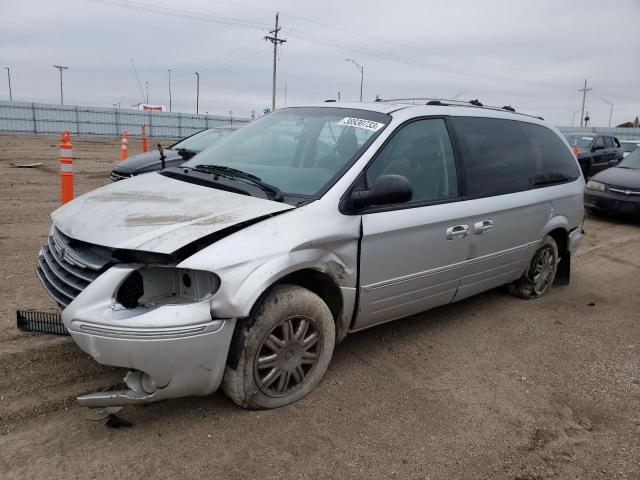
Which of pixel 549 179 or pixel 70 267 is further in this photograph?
pixel 549 179

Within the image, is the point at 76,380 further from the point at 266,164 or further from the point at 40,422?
Answer: the point at 266,164

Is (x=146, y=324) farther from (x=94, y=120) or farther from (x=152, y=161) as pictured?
(x=94, y=120)

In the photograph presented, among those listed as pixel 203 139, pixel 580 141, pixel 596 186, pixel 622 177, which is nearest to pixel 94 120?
pixel 203 139

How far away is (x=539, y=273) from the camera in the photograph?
17.5 ft

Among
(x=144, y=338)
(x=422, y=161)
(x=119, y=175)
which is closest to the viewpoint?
(x=144, y=338)

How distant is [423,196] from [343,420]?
1615 millimetres

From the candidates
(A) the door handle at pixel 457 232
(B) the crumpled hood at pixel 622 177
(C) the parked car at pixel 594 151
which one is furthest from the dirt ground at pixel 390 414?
(C) the parked car at pixel 594 151

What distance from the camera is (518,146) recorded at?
482 cm

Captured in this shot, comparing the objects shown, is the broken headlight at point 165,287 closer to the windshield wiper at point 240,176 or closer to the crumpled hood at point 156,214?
the crumpled hood at point 156,214

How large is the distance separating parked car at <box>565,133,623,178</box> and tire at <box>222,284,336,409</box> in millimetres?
14636

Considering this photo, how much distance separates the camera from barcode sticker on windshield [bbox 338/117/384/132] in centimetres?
365

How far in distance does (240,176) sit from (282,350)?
1.19m

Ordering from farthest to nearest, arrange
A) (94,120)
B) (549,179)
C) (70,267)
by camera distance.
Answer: (94,120) < (549,179) < (70,267)

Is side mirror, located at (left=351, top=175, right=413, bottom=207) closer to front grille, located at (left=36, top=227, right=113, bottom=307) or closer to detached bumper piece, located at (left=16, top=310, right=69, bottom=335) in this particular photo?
front grille, located at (left=36, top=227, right=113, bottom=307)
